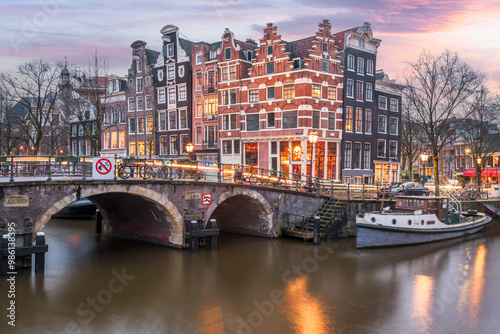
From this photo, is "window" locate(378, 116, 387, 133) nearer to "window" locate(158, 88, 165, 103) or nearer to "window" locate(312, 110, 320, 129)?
"window" locate(312, 110, 320, 129)

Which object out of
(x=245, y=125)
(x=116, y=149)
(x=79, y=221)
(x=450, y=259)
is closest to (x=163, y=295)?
(x=450, y=259)

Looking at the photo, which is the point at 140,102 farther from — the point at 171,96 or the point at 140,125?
the point at 171,96

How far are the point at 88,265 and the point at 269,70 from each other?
77.6ft

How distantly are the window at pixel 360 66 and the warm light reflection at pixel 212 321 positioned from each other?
98.4 feet

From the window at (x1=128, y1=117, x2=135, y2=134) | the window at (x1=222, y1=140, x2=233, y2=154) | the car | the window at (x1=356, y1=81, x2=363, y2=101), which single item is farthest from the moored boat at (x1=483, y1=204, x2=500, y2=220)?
the window at (x1=128, y1=117, x2=135, y2=134)

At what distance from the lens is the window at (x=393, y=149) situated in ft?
141

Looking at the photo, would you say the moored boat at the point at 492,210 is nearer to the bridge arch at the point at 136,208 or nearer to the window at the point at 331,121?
the window at the point at 331,121

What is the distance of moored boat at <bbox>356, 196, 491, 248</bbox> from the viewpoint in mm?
23109

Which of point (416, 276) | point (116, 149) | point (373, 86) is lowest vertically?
point (416, 276)

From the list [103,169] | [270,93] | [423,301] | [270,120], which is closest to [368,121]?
[270,120]

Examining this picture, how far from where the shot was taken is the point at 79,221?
110 ft

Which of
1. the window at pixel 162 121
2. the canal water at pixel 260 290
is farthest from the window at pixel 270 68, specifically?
the canal water at pixel 260 290

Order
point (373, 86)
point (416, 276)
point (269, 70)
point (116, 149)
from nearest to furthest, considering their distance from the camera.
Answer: point (416, 276) < point (269, 70) < point (373, 86) < point (116, 149)

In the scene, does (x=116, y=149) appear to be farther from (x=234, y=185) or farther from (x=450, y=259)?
(x=450, y=259)
